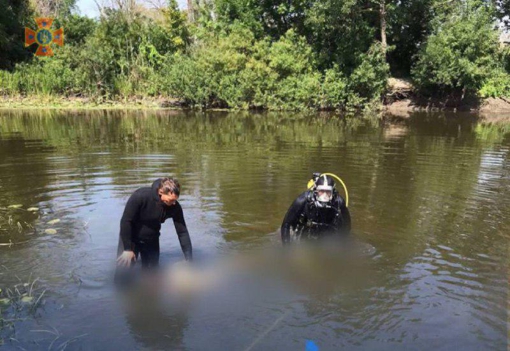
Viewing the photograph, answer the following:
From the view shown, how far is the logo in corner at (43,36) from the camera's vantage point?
105 ft

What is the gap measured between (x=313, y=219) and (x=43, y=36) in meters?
33.3

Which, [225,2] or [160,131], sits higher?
[225,2]

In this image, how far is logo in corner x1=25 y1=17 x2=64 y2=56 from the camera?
31.9 m

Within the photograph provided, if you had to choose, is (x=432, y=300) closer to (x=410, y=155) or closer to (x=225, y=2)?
(x=410, y=155)

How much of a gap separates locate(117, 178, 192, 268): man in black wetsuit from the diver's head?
1.59 meters

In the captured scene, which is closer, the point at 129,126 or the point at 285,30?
the point at 129,126

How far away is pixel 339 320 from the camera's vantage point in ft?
13.9

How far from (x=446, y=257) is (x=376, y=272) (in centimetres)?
110

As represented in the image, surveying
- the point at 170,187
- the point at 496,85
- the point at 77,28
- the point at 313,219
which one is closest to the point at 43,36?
the point at 77,28

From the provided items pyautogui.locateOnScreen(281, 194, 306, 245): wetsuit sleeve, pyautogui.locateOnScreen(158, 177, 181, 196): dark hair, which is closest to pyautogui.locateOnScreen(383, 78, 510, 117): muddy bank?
pyautogui.locateOnScreen(281, 194, 306, 245): wetsuit sleeve

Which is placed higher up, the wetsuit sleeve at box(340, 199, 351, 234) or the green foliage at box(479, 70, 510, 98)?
the green foliage at box(479, 70, 510, 98)

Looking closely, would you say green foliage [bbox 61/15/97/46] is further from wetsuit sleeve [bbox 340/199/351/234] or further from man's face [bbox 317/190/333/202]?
man's face [bbox 317/190/333/202]

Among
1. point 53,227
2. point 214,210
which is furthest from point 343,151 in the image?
point 53,227

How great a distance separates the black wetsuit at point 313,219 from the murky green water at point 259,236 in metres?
0.51
